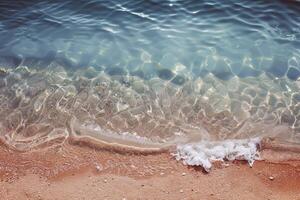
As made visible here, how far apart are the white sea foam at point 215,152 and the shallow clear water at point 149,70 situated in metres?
0.16

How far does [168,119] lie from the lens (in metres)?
6.03

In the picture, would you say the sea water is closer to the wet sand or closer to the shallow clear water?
the shallow clear water

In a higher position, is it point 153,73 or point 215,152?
point 153,73

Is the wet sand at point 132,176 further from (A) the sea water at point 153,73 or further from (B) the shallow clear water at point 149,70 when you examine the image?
(B) the shallow clear water at point 149,70

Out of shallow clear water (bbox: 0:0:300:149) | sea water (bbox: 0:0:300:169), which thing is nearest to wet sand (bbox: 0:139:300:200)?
sea water (bbox: 0:0:300:169)

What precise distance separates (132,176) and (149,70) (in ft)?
7.84

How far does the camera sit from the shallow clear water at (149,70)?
19.4 feet

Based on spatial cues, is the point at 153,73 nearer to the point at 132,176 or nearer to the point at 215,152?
the point at 215,152

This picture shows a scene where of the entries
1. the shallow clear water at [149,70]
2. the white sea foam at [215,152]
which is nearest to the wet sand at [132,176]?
the white sea foam at [215,152]

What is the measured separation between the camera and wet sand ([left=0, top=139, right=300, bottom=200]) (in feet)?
15.7

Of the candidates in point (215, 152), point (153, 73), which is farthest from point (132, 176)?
point (153, 73)

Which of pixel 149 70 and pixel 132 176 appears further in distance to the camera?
pixel 149 70

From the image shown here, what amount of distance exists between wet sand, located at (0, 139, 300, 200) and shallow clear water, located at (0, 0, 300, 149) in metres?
0.36

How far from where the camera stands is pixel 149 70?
6.99 m
